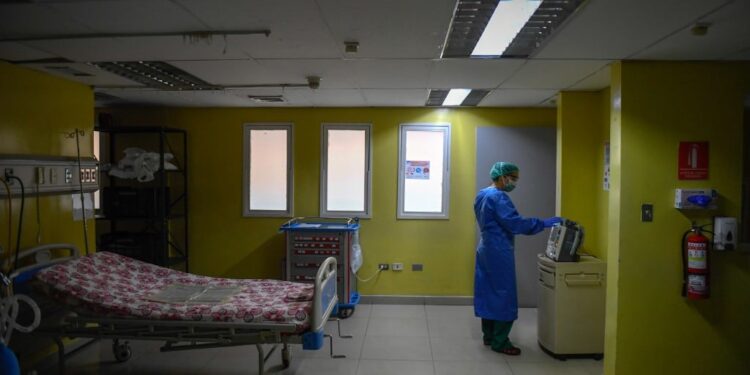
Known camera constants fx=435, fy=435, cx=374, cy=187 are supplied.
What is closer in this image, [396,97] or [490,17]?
[490,17]

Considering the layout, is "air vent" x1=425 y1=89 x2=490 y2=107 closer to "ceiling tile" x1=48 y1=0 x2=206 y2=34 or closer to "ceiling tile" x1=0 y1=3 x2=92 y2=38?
"ceiling tile" x1=48 y1=0 x2=206 y2=34

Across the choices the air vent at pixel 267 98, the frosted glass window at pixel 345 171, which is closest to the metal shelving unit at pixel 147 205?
the air vent at pixel 267 98

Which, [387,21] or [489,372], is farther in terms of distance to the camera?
[489,372]

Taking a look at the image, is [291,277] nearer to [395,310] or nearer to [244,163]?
[395,310]

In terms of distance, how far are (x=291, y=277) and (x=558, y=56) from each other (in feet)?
9.76

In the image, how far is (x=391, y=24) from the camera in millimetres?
2184

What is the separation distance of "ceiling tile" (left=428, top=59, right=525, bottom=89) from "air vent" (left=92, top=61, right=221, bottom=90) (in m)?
1.88

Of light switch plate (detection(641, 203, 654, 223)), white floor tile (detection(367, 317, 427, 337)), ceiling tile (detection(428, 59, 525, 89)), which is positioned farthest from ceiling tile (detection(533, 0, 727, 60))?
white floor tile (detection(367, 317, 427, 337))

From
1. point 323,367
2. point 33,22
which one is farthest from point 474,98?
point 33,22

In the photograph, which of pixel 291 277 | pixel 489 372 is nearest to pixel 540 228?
pixel 489 372

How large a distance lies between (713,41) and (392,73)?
1.91 meters

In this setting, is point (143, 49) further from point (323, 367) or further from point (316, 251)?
point (323, 367)

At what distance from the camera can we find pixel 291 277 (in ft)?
13.8

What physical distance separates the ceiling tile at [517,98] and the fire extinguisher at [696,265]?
1656mm
